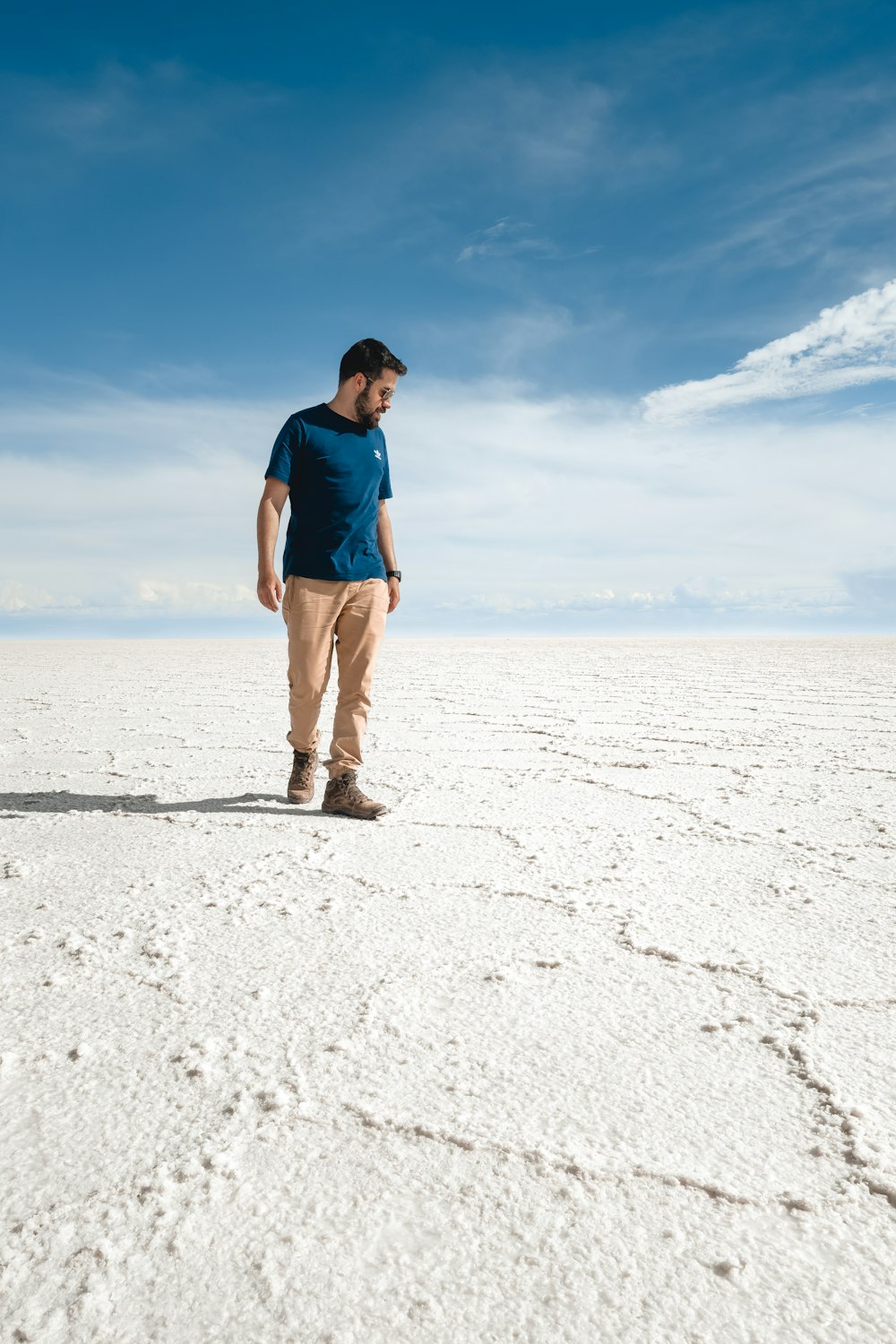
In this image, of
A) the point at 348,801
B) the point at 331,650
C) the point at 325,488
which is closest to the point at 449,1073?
the point at 348,801

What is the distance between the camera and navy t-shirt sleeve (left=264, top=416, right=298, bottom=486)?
2492 mm

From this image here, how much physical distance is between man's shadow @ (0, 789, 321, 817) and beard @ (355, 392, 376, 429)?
3.96ft

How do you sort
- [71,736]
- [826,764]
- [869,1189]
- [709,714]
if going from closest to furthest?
[869,1189] → [826,764] → [71,736] → [709,714]

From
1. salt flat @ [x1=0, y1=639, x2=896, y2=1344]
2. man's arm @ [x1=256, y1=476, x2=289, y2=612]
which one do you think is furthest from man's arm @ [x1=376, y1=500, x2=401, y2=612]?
salt flat @ [x1=0, y1=639, x2=896, y2=1344]

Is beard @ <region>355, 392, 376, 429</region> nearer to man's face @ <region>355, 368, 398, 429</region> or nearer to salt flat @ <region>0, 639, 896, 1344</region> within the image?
man's face @ <region>355, 368, 398, 429</region>

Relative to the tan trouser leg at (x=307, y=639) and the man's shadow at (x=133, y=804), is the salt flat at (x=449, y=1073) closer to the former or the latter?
the man's shadow at (x=133, y=804)

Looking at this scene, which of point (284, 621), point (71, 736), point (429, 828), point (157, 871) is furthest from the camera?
point (71, 736)

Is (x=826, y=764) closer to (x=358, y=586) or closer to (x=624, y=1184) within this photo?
(x=358, y=586)

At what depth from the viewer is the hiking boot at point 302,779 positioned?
8.68 ft

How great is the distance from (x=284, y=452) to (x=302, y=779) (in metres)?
1.00

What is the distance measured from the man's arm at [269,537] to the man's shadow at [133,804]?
2.02 ft

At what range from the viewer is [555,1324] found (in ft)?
2.29

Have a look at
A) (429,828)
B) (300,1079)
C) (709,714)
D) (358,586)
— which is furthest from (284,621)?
(709,714)

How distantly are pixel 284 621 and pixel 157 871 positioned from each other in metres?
0.96
